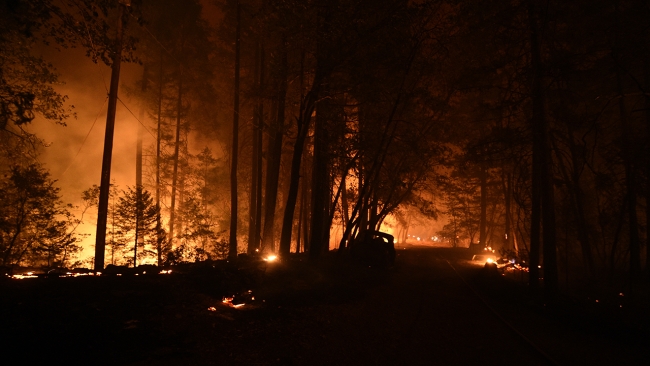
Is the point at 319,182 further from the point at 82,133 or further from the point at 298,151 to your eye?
the point at 82,133

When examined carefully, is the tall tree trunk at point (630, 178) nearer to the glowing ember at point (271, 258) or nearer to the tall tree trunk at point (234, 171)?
the glowing ember at point (271, 258)

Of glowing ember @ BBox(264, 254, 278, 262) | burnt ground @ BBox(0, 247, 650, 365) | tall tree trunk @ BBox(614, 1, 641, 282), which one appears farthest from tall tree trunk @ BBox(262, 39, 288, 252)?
tall tree trunk @ BBox(614, 1, 641, 282)

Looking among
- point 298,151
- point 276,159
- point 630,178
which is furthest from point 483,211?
point 298,151

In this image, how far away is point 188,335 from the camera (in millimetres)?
5938

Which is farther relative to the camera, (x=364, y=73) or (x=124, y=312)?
(x=364, y=73)

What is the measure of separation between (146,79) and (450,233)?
36.9 meters

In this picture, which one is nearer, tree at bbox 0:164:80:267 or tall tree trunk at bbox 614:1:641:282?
tall tree trunk at bbox 614:1:641:282

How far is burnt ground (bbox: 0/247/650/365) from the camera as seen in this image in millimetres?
5078

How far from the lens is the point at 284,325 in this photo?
7262mm

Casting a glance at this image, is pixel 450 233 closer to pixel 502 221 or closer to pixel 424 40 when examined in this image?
pixel 502 221

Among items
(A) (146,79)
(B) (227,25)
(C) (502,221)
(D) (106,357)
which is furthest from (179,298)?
(C) (502,221)

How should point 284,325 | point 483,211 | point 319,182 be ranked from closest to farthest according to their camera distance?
point 284,325
point 319,182
point 483,211

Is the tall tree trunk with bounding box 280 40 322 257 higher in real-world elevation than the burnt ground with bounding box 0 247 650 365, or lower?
higher

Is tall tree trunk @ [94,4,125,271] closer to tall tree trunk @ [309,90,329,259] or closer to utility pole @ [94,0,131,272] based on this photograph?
utility pole @ [94,0,131,272]
